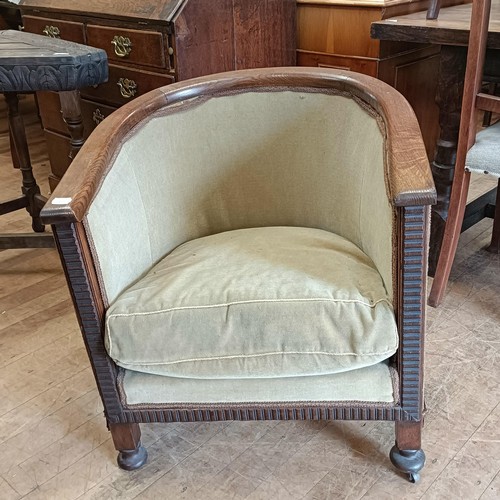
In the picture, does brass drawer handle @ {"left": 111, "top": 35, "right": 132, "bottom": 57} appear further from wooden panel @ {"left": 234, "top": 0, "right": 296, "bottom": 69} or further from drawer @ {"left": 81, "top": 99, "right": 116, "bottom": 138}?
wooden panel @ {"left": 234, "top": 0, "right": 296, "bottom": 69}

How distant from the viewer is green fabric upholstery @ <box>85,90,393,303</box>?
1.30 metres

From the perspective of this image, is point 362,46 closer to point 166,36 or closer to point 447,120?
point 447,120

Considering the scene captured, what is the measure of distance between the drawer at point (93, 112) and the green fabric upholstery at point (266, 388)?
4.14 feet

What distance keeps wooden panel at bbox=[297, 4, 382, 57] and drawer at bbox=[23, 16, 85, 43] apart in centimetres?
79

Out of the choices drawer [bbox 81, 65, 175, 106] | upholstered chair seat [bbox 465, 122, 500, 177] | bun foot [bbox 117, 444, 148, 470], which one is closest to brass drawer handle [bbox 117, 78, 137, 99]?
drawer [bbox 81, 65, 175, 106]

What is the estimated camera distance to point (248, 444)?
4.57ft

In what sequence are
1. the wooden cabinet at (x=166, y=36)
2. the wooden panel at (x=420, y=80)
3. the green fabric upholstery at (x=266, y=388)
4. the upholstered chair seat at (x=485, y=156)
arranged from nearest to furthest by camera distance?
1. the green fabric upholstery at (x=266, y=388)
2. the upholstered chair seat at (x=485, y=156)
3. the wooden cabinet at (x=166, y=36)
4. the wooden panel at (x=420, y=80)

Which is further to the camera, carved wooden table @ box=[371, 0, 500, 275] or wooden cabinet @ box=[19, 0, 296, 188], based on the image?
wooden cabinet @ box=[19, 0, 296, 188]

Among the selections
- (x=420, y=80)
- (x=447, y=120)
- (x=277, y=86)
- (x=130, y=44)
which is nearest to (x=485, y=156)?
(x=447, y=120)

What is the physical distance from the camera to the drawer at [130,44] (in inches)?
72.7

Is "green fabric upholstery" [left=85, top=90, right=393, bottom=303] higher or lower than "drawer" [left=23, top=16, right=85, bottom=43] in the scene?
lower

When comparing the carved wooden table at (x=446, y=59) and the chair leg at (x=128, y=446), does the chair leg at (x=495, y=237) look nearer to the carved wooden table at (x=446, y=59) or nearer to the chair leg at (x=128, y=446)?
the carved wooden table at (x=446, y=59)

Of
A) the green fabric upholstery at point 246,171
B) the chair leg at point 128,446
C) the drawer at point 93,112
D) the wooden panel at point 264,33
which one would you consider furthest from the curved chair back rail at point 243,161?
the drawer at point 93,112

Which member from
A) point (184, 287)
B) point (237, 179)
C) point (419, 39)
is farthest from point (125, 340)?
point (419, 39)
